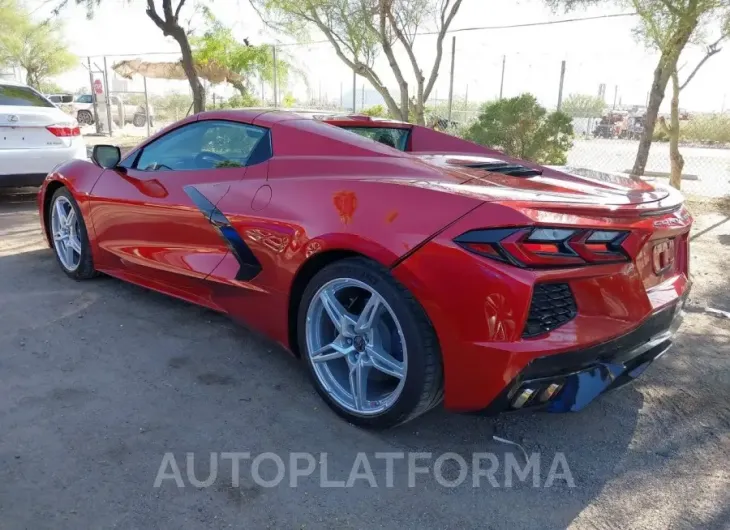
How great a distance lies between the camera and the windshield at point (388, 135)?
11.2ft

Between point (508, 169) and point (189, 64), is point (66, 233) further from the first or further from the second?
point (189, 64)

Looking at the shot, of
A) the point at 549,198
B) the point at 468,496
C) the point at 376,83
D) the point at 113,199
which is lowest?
the point at 468,496

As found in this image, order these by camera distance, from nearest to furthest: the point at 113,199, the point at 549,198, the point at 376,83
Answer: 1. the point at 549,198
2. the point at 113,199
3. the point at 376,83

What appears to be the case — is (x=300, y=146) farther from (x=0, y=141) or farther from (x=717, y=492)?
(x=0, y=141)

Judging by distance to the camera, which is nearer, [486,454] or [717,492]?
[717,492]

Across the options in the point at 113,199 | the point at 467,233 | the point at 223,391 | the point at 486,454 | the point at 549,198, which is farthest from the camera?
the point at 113,199

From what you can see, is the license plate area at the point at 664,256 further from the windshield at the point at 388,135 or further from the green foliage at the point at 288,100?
the green foliage at the point at 288,100

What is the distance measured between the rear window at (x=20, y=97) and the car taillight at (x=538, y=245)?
6932 mm

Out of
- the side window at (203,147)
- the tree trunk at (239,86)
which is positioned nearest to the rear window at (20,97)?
the side window at (203,147)

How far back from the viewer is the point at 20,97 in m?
7.25

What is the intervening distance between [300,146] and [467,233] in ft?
3.91

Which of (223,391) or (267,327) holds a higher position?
→ (267,327)

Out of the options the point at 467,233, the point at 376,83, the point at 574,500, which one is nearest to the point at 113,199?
the point at 467,233

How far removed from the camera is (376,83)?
1141cm
